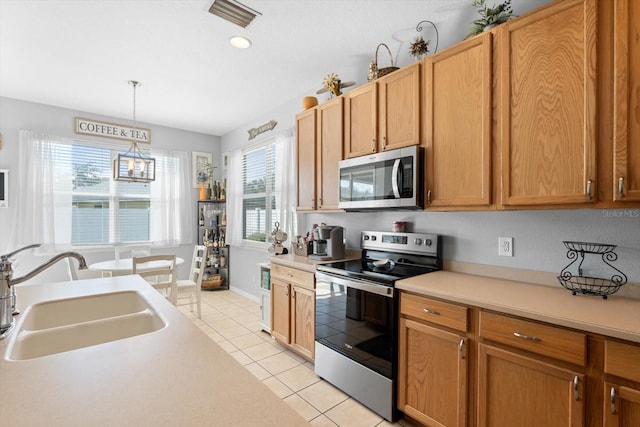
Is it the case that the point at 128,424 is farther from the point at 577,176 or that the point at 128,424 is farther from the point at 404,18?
the point at 404,18

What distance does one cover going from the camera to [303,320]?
269 centimetres

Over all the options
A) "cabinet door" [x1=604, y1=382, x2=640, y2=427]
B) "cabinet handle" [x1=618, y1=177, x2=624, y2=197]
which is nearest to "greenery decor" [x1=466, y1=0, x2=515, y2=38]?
"cabinet handle" [x1=618, y1=177, x2=624, y2=197]

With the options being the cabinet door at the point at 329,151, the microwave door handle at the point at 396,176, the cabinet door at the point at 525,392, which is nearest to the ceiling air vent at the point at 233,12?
the cabinet door at the point at 329,151

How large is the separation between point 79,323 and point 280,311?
1822mm

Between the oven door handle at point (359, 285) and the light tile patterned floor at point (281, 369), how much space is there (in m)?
0.80

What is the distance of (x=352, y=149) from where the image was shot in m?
2.60

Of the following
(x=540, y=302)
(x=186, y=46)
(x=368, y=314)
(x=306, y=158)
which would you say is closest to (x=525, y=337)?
(x=540, y=302)

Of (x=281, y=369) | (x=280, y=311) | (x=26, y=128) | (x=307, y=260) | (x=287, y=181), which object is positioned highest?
(x=26, y=128)

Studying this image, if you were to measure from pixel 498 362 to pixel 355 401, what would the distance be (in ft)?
3.57

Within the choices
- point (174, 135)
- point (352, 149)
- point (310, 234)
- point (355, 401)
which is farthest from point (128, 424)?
point (174, 135)

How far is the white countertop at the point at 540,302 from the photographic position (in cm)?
121

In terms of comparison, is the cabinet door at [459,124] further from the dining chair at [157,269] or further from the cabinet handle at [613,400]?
the dining chair at [157,269]

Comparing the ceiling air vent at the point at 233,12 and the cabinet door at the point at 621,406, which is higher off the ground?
the ceiling air vent at the point at 233,12

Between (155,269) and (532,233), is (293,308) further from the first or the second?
(532,233)
